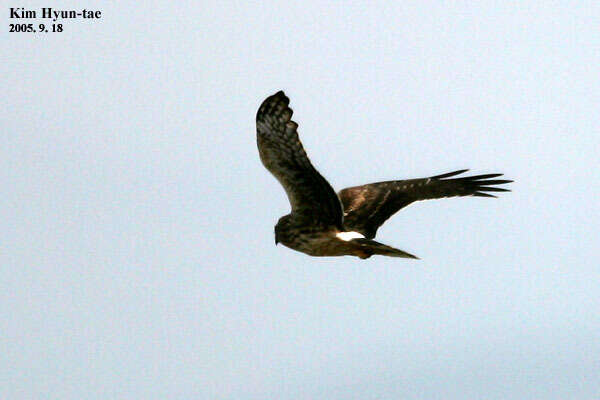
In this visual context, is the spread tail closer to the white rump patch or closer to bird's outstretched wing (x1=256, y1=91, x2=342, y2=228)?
the white rump patch

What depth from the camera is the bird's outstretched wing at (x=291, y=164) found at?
11.5 m

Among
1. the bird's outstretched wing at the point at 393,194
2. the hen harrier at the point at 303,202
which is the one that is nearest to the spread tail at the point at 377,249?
the hen harrier at the point at 303,202

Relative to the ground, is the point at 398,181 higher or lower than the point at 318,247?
higher

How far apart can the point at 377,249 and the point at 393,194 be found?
2114 millimetres

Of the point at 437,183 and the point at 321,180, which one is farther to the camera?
the point at 437,183

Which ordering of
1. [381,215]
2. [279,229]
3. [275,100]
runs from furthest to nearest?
[381,215] → [279,229] → [275,100]

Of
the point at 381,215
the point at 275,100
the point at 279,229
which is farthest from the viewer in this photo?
the point at 381,215

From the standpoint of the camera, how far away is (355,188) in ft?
46.3

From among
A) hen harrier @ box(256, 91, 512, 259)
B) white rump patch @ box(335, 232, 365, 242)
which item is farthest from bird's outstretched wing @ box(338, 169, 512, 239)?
white rump patch @ box(335, 232, 365, 242)

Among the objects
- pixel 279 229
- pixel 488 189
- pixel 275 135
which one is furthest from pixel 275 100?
pixel 488 189

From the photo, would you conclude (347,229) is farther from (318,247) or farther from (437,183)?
(437,183)

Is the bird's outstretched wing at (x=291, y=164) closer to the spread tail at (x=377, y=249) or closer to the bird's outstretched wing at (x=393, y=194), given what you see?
the spread tail at (x=377, y=249)

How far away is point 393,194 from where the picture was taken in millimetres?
14031

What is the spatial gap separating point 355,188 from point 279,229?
2122 millimetres
